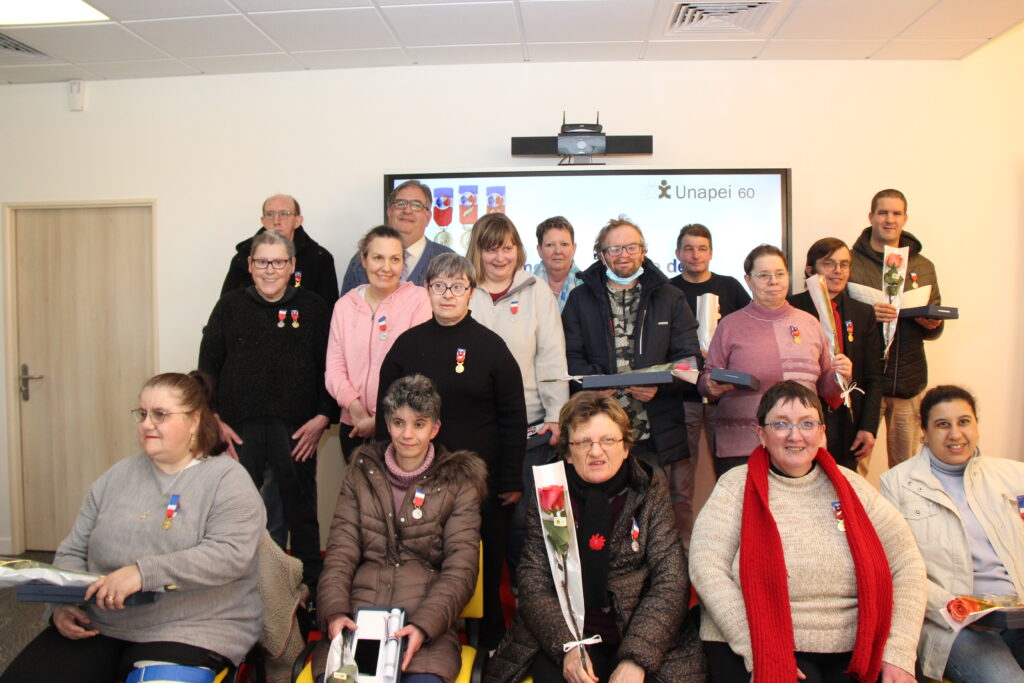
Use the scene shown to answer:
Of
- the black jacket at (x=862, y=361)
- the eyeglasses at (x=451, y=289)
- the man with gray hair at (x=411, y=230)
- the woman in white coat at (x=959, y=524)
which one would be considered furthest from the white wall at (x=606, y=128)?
the woman in white coat at (x=959, y=524)

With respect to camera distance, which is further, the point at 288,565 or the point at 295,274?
the point at 295,274

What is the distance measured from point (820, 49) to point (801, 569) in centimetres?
353

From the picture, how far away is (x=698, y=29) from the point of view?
404 cm

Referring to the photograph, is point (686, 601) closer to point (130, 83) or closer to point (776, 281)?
point (776, 281)

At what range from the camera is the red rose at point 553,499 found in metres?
2.09

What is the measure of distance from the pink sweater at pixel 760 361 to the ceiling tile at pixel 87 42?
12.3 feet

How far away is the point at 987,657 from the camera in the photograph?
201cm

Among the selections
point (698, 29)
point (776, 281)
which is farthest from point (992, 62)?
point (776, 281)

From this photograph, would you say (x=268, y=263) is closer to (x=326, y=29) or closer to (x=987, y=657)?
(x=326, y=29)

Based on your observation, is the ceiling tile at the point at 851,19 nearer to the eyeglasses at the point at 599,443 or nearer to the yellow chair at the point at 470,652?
the eyeglasses at the point at 599,443

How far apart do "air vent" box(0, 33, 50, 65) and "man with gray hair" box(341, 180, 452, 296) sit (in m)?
2.51

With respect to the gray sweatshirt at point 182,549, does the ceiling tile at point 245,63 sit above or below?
above

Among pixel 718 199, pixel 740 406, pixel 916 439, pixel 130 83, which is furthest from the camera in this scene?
pixel 130 83

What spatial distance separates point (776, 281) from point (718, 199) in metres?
1.44
